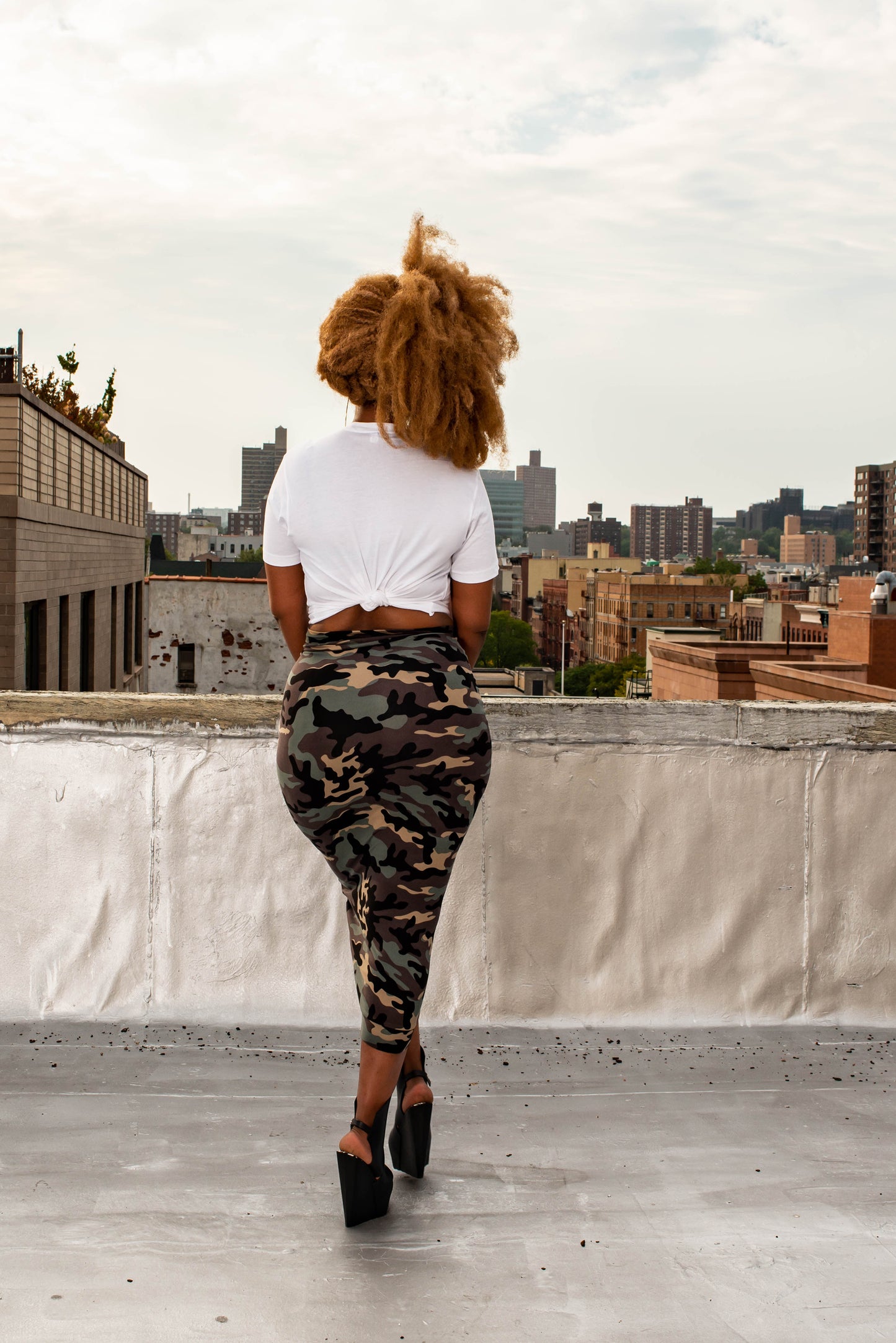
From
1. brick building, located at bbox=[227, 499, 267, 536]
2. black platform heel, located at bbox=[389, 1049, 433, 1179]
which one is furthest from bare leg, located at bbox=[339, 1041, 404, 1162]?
brick building, located at bbox=[227, 499, 267, 536]

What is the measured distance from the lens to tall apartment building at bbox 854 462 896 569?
5630 inches

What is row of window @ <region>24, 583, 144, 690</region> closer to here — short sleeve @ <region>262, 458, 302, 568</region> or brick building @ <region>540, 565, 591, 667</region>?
short sleeve @ <region>262, 458, 302, 568</region>

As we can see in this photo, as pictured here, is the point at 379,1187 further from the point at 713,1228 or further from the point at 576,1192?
the point at 713,1228

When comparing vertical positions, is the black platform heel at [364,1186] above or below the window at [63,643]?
below

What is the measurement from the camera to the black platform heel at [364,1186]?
182 cm

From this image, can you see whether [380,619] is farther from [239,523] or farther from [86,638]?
[239,523]

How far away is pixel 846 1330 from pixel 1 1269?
4.17ft

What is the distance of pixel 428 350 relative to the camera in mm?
1833

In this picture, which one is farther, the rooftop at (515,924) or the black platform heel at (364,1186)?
the rooftop at (515,924)

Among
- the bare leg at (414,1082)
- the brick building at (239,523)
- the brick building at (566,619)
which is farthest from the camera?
the brick building at (239,523)

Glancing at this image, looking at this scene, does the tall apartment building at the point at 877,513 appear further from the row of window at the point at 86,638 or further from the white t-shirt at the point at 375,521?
the white t-shirt at the point at 375,521

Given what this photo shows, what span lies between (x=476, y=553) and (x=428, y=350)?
35cm

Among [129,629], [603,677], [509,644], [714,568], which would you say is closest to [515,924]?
[129,629]

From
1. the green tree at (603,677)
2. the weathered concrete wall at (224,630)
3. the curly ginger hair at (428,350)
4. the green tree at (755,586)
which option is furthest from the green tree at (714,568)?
the curly ginger hair at (428,350)
